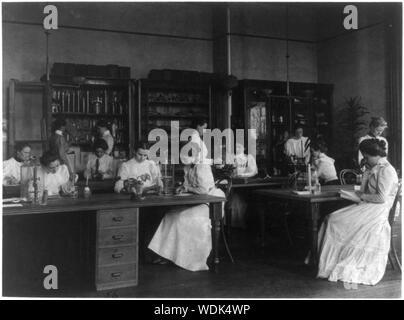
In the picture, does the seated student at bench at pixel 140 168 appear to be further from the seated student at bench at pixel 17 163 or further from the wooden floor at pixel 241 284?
the seated student at bench at pixel 17 163

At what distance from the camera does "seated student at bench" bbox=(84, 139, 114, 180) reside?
6664 millimetres

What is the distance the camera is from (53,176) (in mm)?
4801

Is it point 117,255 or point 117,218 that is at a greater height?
point 117,218

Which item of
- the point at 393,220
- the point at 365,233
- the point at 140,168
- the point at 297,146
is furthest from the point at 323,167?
the point at 140,168

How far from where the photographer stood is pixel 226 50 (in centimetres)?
873

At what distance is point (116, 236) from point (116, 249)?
109 mm

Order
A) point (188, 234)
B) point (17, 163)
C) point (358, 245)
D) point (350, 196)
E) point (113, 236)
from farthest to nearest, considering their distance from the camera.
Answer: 1. point (17, 163)
2. point (188, 234)
3. point (350, 196)
4. point (358, 245)
5. point (113, 236)

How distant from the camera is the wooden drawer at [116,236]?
375 cm

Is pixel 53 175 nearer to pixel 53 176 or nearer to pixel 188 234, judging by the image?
pixel 53 176

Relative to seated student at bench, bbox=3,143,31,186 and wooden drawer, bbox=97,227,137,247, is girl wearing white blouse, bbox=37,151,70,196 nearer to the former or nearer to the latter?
wooden drawer, bbox=97,227,137,247

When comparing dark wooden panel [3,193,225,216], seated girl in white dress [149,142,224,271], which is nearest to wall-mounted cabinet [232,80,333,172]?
seated girl in white dress [149,142,224,271]

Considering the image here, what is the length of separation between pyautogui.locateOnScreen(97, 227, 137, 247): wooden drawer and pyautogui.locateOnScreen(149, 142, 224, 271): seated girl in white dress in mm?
738
